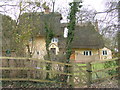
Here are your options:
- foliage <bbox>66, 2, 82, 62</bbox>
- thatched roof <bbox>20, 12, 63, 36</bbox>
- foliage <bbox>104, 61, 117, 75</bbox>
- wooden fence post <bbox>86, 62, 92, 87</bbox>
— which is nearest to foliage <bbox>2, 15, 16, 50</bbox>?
thatched roof <bbox>20, 12, 63, 36</bbox>

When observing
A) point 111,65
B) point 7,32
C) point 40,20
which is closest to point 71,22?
point 40,20

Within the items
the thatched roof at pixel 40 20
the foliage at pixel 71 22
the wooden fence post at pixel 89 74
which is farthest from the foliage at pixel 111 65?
the thatched roof at pixel 40 20

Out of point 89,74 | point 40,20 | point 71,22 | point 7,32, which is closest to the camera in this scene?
point 89,74

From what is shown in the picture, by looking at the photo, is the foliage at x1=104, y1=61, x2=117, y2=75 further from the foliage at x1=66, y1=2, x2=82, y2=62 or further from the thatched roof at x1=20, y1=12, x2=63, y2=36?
the thatched roof at x1=20, y1=12, x2=63, y2=36

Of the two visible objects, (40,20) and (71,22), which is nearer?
(71,22)

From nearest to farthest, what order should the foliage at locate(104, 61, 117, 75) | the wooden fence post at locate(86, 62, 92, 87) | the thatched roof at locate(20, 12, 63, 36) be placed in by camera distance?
1. the wooden fence post at locate(86, 62, 92, 87)
2. the foliage at locate(104, 61, 117, 75)
3. the thatched roof at locate(20, 12, 63, 36)

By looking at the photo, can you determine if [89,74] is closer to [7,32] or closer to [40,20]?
[40,20]

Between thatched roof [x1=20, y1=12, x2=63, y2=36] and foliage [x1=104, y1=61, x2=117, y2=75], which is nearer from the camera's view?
foliage [x1=104, y1=61, x2=117, y2=75]

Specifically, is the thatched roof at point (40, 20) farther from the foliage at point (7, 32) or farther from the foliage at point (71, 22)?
the foliage at point (71, 22)

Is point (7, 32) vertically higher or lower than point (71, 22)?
lower

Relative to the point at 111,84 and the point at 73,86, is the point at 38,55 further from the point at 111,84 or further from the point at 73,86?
the point at 111,84

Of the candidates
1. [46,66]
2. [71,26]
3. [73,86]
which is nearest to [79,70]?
[73,86]

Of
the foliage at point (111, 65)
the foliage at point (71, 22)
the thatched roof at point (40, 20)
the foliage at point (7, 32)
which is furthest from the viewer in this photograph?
the thatched roof at point (40, 20)

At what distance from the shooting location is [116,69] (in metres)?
6.42
